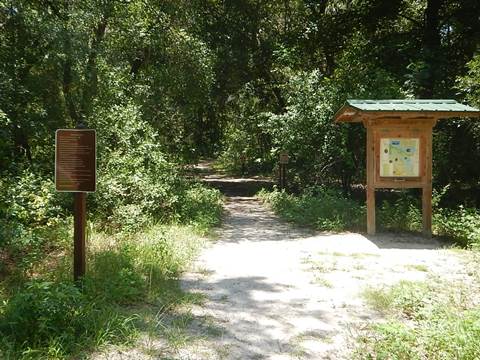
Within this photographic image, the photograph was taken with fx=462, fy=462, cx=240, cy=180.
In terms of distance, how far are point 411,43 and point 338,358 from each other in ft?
45.7

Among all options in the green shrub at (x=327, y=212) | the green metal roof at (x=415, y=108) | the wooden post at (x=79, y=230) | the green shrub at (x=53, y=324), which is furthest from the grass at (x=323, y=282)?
the green shrub at (x=327, y=212)

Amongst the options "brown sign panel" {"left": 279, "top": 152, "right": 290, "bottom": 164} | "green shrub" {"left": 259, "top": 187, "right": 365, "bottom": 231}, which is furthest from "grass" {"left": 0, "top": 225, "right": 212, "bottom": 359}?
"brown sign panel" {"left": 279, "top": 152, "right": 290, "bottom": 164}

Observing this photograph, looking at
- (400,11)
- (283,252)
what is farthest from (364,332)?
(400,11)

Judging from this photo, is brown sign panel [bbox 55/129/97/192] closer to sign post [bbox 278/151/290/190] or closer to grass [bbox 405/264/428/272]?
grass [bbox 405/264/428/272]

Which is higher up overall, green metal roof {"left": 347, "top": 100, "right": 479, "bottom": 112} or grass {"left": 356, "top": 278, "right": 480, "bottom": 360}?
green metal roof {"left": 347, "top": 100, "right": 479, "bottom": 112}

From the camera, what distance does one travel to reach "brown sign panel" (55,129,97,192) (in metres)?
5.03

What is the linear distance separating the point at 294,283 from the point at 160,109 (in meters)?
10.9

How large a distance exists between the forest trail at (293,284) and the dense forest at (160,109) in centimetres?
74

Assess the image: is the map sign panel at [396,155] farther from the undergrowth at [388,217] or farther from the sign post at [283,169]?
the sign post at [283,169]

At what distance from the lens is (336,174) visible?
15656 mm

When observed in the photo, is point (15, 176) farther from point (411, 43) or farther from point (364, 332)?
point (411, 43)

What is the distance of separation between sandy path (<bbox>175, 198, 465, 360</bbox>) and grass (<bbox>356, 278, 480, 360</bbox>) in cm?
21

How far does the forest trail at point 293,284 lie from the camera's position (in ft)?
14.3

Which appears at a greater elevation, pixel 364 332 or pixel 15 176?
pixel 15 176
